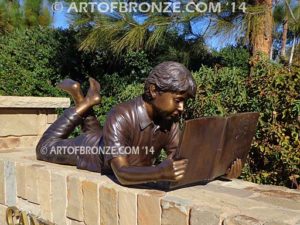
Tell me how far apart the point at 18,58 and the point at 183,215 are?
4733mm

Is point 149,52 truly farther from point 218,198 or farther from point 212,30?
point 218,198

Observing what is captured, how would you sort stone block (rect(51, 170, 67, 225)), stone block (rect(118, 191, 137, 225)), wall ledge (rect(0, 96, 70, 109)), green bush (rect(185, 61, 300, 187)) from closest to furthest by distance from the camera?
stone block (rect(118, 191, 137, 225))
stone block (rect(51, 170, 67, 225))
green bush (rect(185, 61, 300, 187))
wall ledge (rect(0, 96, 70, 109))

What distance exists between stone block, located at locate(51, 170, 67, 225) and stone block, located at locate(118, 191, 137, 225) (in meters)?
0.41

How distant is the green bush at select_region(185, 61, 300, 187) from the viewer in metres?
2.34

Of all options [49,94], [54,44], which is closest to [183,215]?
[49,94]

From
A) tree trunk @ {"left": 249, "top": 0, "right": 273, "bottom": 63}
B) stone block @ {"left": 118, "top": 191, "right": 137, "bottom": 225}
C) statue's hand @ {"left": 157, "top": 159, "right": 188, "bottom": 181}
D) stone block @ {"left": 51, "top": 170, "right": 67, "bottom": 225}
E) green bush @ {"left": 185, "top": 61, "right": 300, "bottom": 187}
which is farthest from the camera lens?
tree trunk @ {"left": 249, "top": 0, "right": 273, "bottom": 63}

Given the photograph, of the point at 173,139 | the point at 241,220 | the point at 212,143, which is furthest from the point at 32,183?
the point at 241,220

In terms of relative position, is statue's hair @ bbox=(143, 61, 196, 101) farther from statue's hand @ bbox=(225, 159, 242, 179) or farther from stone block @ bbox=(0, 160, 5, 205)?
stone block @ bbox=(0, 160, 5, 205)

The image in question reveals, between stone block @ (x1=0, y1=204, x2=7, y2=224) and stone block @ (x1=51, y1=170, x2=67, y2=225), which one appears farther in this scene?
stone block @ (x1=0, y1=204, x2=7, y2=224)

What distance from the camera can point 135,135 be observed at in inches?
71.3

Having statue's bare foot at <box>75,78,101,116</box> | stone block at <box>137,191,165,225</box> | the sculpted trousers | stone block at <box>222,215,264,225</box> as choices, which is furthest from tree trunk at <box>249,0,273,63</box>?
stone block at <box>222,215,264,225</box>

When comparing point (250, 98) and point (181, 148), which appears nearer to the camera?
point (181, 148)

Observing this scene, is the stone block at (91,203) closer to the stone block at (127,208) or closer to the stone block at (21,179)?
the stone block at (127,208)

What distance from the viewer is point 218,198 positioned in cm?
153
